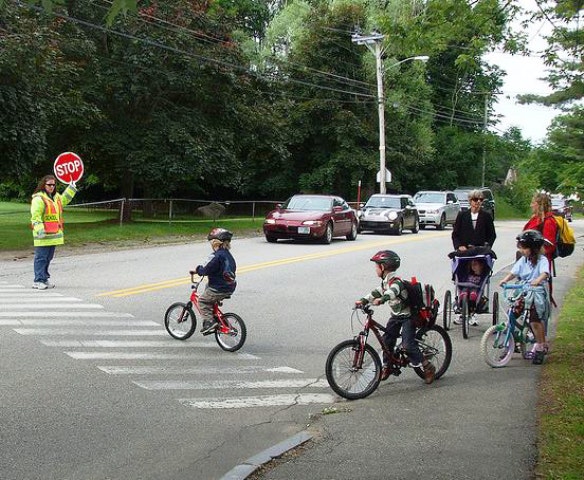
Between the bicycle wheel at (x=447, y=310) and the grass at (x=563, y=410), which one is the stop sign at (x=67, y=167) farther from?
the grass at (x=563, y=410)

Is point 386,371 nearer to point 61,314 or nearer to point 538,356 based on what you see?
point 538,356

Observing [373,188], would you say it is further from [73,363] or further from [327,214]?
[73,363]

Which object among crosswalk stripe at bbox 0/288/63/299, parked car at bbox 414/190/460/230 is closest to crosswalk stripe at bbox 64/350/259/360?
crosswalk stripe at bbox 0/288/63/299

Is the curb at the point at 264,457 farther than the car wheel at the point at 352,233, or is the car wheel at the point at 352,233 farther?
the car wheel at the point at 352,233

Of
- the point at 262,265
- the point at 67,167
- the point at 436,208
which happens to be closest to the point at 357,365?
the point at 262,265

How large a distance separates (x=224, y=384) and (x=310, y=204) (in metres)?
19.1

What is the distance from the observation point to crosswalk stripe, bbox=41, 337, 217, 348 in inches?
336

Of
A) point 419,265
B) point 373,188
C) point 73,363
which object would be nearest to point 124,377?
point 73,363

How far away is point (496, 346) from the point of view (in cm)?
803

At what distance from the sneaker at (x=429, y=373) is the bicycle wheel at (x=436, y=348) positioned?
2.1 inches

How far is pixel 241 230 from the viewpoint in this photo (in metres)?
30.6

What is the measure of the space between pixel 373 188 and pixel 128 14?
153ft

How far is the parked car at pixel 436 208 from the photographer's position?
37156 millimetres

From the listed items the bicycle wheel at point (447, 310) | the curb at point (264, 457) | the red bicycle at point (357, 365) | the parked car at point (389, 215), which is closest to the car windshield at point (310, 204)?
the parked car at point (389, 215)
